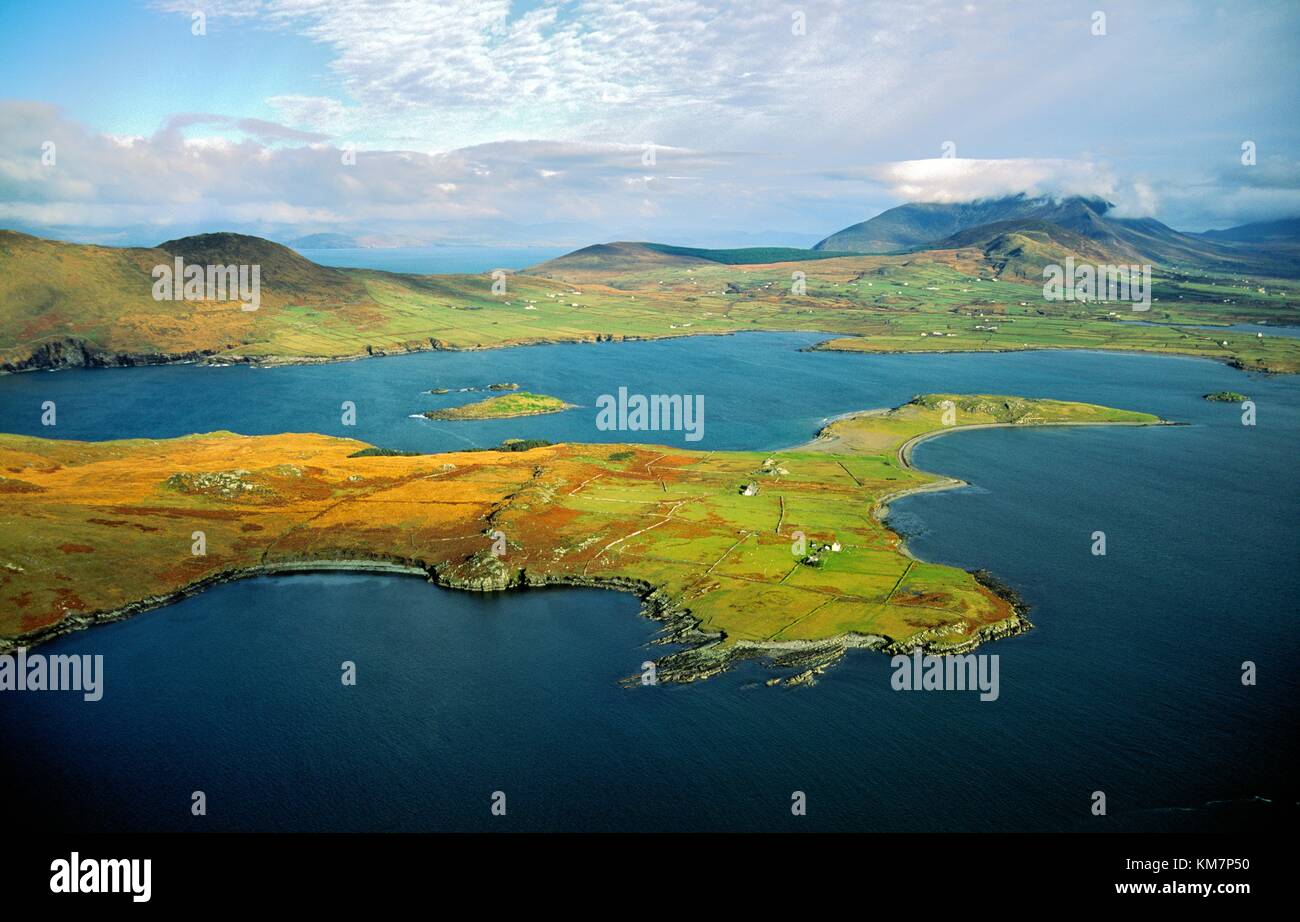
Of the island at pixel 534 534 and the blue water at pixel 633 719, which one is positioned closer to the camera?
the blue water at pixel 633 719

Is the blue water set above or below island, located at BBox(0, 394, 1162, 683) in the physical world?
below

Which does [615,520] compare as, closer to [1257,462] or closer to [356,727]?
[356,727]

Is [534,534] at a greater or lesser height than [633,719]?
greater

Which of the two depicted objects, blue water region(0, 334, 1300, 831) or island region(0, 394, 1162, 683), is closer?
blue water region(0, 334, 1300, 831)

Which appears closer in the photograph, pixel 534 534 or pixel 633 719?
pixel 633 719

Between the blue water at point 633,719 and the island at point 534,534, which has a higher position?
the island at point 534,534

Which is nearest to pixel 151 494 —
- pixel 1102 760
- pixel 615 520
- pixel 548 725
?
pixel 615 520

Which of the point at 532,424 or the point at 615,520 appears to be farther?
the point at 532,424
